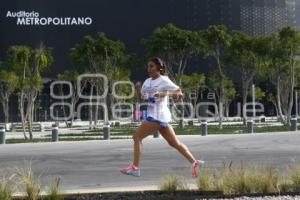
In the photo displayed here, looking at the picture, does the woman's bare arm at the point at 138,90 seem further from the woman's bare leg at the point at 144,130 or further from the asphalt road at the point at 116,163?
the asphalt road at the point at 116,163

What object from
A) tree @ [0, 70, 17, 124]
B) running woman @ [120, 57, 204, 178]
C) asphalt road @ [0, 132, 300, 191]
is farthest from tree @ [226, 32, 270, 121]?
running woman @ [120, 57, 204, 178]

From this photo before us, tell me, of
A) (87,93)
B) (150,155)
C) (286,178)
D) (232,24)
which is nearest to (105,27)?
(87,93)

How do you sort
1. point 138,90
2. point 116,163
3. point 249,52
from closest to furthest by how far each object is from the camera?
1. point 138,90
2. point 116,163
3. point 249,52

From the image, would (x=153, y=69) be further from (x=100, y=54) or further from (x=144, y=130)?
(x=100, y=54)

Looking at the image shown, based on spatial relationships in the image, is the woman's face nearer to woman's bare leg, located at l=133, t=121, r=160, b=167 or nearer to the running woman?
the running woman

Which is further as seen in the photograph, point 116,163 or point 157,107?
point 116,163

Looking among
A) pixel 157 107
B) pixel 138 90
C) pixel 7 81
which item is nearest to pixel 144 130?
pixel 157 107

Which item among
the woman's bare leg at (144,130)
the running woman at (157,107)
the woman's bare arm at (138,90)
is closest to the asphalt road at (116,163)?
the running woman at (157,107)

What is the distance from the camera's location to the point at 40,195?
6.36m

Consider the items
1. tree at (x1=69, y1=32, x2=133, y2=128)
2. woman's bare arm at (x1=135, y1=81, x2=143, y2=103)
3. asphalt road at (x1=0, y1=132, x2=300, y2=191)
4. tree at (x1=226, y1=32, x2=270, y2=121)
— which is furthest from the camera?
tree at (x1=69, y1=32, x2=133, y2=128)

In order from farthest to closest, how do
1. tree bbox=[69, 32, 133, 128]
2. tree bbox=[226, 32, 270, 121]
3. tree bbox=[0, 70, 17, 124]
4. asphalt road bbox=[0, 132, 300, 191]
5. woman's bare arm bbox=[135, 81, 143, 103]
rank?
tree bbox=[0, 70, 17, 124]
tree bbox=[69, 32, 133, 128]
tree bbox=[226, 32, 270, 121]
asphalt road bbox=[0, 132, 300, 191]
woman's bare arm bbox=[135, 81, 143, 103]

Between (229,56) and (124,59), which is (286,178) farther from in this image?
(124,59)

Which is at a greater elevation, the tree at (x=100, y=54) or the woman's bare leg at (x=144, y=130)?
the tree at (x=100, y=54)

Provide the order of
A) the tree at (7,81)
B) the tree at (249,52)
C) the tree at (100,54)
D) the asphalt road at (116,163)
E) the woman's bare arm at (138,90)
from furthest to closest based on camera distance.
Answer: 1. the tree at (7,81)
2. the tree at (100,54)
3. the tree at (249,52)
4. the asphalt road at (116,163)
5. the woman's bare arm at (138,90)
